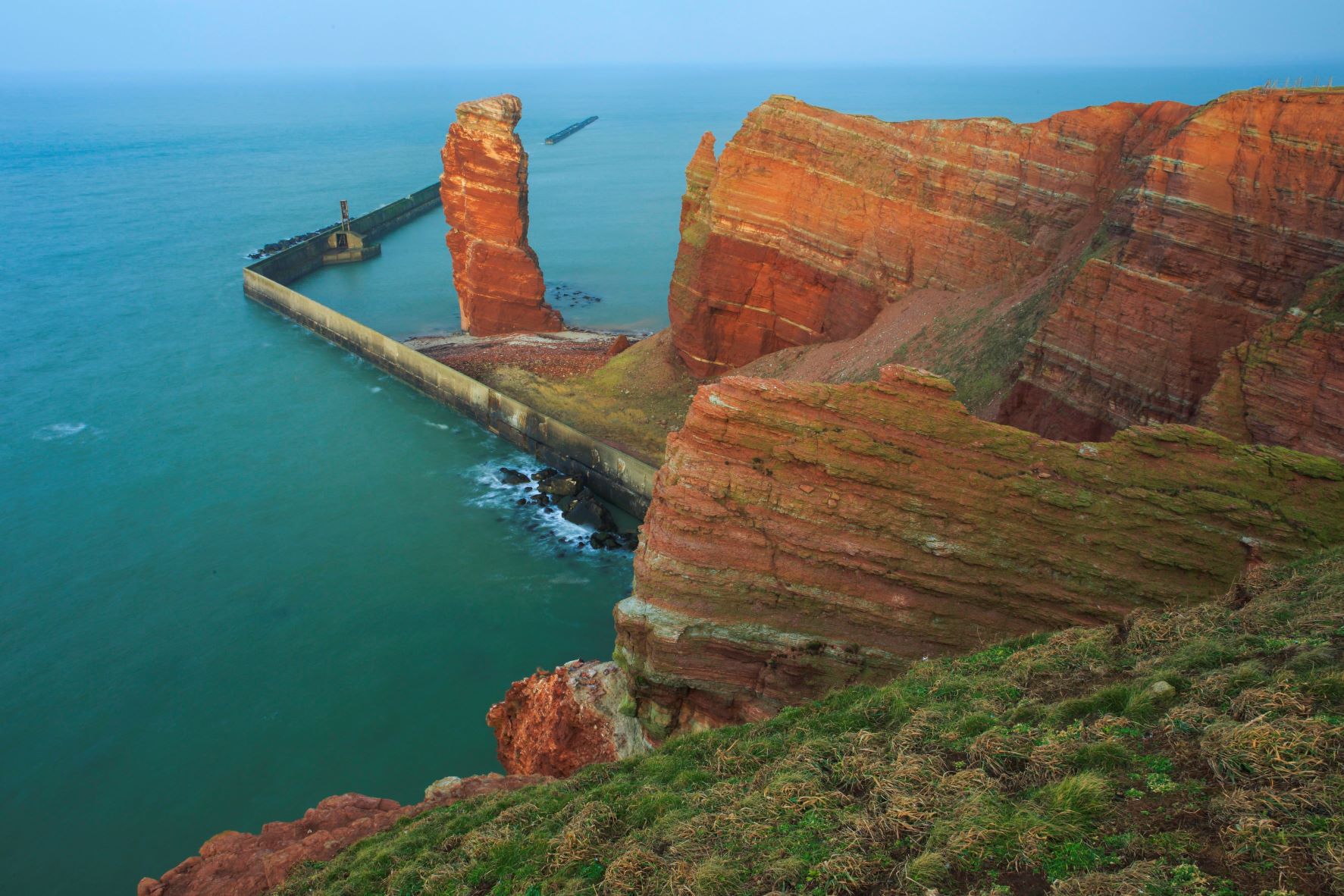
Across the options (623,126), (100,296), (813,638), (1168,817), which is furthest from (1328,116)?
(623,126)

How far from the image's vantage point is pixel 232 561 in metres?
28.1

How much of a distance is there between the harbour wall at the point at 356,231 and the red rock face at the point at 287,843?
4883cm

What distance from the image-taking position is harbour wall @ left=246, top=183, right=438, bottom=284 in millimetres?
59625

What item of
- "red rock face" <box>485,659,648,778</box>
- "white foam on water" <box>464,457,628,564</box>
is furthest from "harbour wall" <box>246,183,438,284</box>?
"red rock face" <box>485,659,648,778</box>

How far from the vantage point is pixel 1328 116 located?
1750cm

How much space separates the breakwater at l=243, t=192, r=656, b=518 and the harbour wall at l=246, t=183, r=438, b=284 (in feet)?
0.36

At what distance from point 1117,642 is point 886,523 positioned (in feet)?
14.2

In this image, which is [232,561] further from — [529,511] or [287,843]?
[287,843]

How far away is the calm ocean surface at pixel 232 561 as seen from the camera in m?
20.3

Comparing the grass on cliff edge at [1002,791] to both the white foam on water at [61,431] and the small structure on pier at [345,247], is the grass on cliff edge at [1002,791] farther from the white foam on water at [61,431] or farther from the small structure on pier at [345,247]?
the small structure on pier at [345,247]

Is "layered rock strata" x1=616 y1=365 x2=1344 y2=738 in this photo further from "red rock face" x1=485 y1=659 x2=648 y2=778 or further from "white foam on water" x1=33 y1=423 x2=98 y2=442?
"white foam on water" x1=33 y1=423 x2=98 y2=442

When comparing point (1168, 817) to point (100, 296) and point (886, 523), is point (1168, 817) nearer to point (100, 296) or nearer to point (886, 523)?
point (886, 523)

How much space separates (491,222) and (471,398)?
A: 1036cm

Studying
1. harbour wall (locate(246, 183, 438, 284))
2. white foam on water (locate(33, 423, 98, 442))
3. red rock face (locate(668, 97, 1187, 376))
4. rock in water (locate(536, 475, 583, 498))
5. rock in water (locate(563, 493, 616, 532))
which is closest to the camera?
red rock face (locate(668, 97, 1187, 376))
